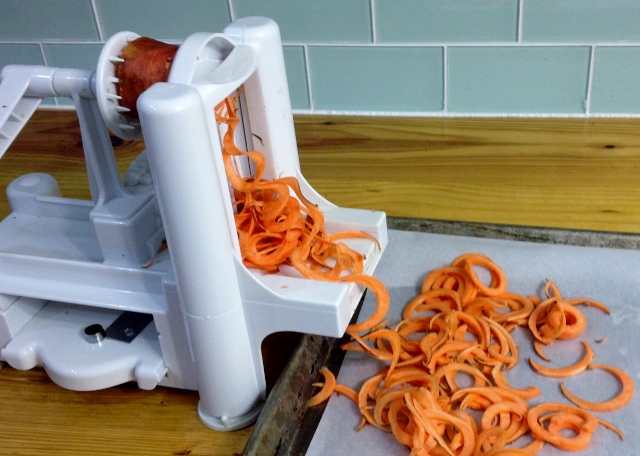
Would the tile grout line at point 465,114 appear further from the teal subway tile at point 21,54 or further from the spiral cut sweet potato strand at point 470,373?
the teal subway tile at point 21,54

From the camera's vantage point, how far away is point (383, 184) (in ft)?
3.56

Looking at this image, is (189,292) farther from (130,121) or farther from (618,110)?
(618,110)

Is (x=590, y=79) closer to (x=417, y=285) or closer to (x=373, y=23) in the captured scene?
(x=373, y=23)

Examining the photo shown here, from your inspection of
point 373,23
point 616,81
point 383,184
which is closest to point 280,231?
point 383,184

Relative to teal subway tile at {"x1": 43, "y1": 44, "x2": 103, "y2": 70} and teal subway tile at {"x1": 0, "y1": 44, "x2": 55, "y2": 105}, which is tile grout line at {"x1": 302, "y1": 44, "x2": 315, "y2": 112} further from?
teal subway tile at {"x1": 0, "y1": 44, "x2": 55, "y2": 105}

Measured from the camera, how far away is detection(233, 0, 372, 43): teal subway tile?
117cm

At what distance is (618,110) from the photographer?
3.79 ft

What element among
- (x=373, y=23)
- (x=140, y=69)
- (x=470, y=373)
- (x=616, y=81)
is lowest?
(x=470, y=373)

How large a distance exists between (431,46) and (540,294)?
0.47 m

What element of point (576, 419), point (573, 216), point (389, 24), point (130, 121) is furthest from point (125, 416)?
point (389, 24)

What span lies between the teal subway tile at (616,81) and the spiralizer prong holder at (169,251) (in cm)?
53

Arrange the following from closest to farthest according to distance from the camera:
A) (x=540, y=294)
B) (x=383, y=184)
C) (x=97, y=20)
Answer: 1. (x=540, y=294)
2. (x=383, y=184)
3. (x=97, y=20)

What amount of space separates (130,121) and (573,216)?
0.58m

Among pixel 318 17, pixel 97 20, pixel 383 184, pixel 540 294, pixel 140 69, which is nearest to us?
pixel 140 69
